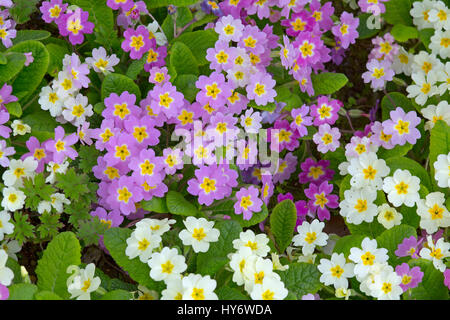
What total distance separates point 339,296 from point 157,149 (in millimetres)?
985

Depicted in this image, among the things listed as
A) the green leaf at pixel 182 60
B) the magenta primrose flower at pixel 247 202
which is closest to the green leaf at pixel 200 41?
the green leaf at pixel 182 60

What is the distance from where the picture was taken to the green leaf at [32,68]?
8.29 feet

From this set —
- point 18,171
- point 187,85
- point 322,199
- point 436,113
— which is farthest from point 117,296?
point 436,113

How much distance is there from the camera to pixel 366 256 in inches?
88.7

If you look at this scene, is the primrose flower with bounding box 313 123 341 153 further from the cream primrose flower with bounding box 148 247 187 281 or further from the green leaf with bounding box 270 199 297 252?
the cream primrose flower with bounding box 148 247 187 281

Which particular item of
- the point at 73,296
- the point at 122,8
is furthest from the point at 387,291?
the point at 122,8

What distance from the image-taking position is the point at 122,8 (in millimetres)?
2703

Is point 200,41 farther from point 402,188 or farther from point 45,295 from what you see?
point 45,295

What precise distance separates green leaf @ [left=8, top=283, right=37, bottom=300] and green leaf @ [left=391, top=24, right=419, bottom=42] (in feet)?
6.62

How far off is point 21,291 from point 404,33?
209 cm

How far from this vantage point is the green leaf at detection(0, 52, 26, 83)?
2.43 meters

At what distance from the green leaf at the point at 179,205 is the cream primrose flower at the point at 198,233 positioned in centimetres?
12
